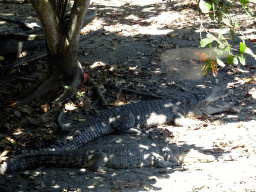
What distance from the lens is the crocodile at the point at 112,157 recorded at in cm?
386

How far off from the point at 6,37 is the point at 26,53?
4.27ft

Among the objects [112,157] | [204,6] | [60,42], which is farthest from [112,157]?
[204,6]

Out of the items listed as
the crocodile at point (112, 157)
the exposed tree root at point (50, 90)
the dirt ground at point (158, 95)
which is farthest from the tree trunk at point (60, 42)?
the crocodile at point (112, 157)

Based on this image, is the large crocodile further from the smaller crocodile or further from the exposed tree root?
the exposed tree root

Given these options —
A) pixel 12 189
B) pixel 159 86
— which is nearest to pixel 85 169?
pixel 12 189

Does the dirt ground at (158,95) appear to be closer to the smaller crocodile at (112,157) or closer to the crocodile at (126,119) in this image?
the smaller crocodile at (112,157)

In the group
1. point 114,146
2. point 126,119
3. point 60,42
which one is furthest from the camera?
point 126,119

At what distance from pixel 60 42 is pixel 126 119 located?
2138mm

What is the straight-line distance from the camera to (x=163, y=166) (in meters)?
4.40

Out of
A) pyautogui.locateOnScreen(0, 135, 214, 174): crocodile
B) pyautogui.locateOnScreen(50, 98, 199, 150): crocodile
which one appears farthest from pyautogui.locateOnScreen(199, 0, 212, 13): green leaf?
pyautogui.locateOnScreen(50, 98, 199, 150): crocodile

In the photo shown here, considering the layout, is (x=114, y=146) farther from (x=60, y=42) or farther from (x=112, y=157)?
(x=60, y=42)

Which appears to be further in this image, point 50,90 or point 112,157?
point 50,90

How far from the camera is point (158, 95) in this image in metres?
6.13

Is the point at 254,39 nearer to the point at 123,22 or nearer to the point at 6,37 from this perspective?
the point at 123,22
